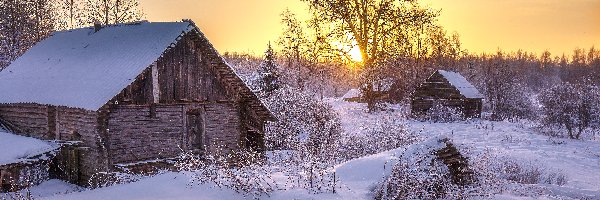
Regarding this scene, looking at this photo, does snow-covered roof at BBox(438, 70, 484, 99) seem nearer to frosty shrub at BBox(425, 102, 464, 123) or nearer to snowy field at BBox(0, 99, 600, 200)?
frosty shrub at BBox(425, 102, 464, 123)

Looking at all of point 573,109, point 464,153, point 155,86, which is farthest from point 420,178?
point 573,109

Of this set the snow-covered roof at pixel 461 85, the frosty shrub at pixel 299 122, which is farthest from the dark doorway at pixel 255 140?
the snow-covered roof at pixel 461 85

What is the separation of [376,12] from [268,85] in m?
9.62

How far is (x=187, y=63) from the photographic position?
59.7 ft

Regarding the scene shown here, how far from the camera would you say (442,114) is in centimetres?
3691

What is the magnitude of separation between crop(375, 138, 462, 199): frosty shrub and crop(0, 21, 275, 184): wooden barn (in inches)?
328

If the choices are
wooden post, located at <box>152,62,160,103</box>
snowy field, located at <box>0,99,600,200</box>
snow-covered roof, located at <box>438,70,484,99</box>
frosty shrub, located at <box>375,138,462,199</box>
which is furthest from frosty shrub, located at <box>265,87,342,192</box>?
snow-covered roof, located at <box>438,70,484,99</box>

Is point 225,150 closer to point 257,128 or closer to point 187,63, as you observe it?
point 257,128

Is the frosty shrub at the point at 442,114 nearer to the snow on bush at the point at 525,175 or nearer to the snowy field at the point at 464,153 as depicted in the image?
the snowy field at the point at 464,153

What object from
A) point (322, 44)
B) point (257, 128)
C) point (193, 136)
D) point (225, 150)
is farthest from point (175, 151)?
point (322, 44)

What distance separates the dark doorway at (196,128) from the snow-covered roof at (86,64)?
9.64 ft

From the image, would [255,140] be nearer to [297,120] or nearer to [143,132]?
[143,132]

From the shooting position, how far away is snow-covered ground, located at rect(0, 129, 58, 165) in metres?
16.7

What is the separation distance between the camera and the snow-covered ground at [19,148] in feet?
54.7
